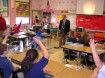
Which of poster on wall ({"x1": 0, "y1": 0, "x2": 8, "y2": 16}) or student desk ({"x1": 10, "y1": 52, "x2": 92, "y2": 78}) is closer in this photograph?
student desk ({"x1": 10, "y1": 52, "x2": 92, "y2": 78})

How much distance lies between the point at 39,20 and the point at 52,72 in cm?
887

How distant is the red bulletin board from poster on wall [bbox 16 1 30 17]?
341 cm

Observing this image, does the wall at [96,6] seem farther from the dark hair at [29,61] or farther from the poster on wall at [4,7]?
the dark hair at [29,61]

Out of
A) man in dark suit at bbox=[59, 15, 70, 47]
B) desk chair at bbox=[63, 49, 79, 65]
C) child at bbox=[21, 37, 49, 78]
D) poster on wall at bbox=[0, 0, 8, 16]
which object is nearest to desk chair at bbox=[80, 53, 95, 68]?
desk chair at bbox=[63, 49, 79, 65]

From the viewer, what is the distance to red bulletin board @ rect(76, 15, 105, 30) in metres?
8.58

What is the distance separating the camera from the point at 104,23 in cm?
846

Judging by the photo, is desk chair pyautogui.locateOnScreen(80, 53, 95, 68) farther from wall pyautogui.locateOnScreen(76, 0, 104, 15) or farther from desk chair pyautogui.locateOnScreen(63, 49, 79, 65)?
wall pyautogui.locateOnScreen(76, 0, 104, 15)

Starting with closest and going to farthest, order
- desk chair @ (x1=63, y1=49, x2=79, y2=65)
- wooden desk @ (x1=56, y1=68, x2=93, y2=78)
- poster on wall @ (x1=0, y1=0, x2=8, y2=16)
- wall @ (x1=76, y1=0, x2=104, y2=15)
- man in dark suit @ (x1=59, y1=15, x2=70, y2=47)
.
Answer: wooden desk @ (x1=56, y1=68, x2=93, y2=78)
desk chair @ (x1=63, y1=49, x2=79, y2=65)
man in dark suit @ (x1=59, y1=15, x2=70, y2=47)
wall @ (x1=76, y1=0, x2=104, y2=15)
poster on wall @ (x1=0, y1=0, x2=8, y2=16)

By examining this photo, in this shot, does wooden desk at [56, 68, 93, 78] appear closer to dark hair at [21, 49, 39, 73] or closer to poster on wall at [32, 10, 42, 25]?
dark hair at [21, 49, 39, 73]

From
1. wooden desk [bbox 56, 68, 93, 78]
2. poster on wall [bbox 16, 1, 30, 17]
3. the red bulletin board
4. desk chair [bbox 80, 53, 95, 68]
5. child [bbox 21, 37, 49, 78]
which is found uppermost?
poster on wall [bbox 16, 1, 30, 17]

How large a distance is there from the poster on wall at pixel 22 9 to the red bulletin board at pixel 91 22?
3407 mm

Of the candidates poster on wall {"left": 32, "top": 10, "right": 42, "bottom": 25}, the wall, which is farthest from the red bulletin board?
poster on wall {"left": 32, "top": 10, "right": 42, "bottom": 25}

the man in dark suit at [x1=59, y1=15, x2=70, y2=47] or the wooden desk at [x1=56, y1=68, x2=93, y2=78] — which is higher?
the man in dark suit at [x1=59, y1=15, x2=70, y2=47]

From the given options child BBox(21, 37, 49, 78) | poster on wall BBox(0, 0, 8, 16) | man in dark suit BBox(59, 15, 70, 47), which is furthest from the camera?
poster on wall BBox(0, 0, 8, 16)
